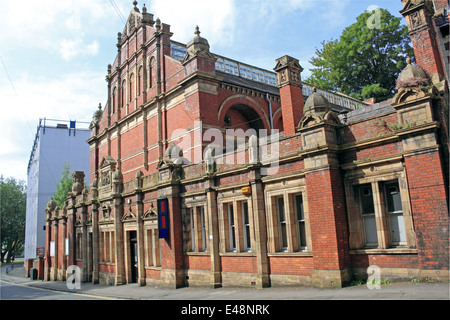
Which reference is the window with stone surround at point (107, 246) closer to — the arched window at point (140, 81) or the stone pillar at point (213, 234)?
the stone pillar at point (213, 234)

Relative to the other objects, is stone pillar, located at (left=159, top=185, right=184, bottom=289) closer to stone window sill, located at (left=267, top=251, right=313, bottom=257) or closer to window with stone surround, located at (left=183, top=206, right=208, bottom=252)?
window with stone surround, located at (left=183, top=206, right=208, bottom=252)

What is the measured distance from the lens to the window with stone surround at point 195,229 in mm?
16672

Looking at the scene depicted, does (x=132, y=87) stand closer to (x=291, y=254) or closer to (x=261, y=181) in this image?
(x=261, y=181)

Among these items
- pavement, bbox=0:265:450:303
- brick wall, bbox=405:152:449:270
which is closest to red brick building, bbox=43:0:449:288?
brick wall, bbox=405:152:449:270

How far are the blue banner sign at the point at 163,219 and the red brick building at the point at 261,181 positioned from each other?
2.1 inches

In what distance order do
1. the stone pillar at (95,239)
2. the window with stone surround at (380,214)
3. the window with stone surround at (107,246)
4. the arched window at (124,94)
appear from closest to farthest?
1. the window with stone surround at (380,214)
2. the window with stone surround at (107,246)
3. the stone pillar at (95,239)
4. the arched window at (124,94)

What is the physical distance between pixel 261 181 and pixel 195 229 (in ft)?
15.7

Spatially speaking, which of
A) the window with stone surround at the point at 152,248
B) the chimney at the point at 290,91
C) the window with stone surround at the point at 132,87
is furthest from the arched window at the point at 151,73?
the window with stone surround at the point at 152,248

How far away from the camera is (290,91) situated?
1788 cm

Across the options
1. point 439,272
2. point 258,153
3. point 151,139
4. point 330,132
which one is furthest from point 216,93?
point 439,272

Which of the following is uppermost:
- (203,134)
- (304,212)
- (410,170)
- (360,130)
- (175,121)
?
(175,121)

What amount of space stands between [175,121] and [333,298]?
16462 millimetres

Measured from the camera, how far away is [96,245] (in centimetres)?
2580

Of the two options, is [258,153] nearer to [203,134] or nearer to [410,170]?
[410,170]
